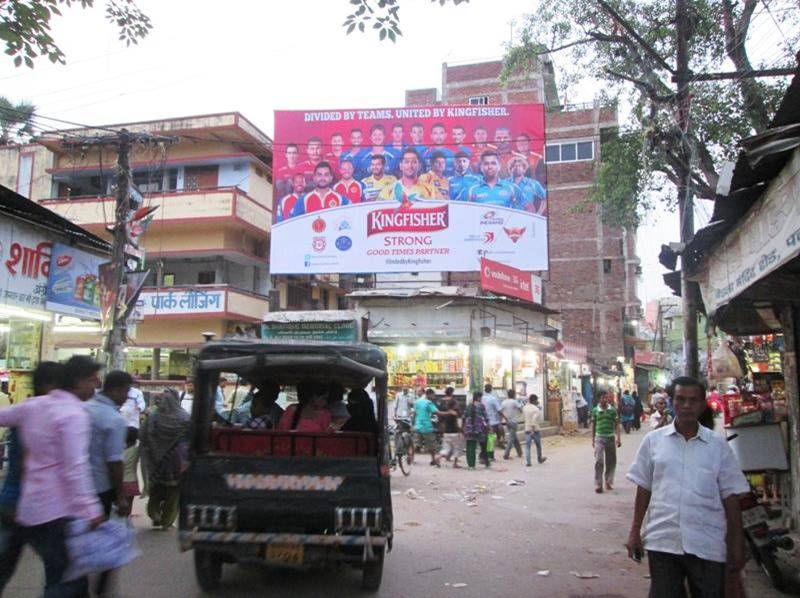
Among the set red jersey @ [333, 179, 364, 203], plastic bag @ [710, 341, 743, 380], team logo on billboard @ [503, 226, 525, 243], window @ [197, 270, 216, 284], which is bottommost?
plastic bag @ [710, 341, 743, 380]

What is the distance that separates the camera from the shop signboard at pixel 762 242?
14.6 feet

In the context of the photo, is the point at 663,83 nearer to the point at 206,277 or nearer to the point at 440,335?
the point at 440,335

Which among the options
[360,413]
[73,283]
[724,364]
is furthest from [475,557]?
[73,283]

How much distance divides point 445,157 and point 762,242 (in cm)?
1951

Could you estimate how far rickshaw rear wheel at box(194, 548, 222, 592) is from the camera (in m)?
5.50

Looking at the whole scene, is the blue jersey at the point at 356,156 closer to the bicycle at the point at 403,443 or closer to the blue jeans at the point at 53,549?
the bicycle at the point at 403,443

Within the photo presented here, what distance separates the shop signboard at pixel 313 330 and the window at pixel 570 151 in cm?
2135

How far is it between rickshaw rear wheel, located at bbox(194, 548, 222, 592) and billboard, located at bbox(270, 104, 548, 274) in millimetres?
18032

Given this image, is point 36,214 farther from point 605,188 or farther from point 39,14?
point 605,188

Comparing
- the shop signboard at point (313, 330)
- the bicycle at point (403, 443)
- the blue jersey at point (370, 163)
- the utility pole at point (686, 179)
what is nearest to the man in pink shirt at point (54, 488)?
the utility pole at point (686, 179)

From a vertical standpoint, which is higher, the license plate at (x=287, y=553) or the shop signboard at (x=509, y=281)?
the shop signboard at (x=509, y=281)

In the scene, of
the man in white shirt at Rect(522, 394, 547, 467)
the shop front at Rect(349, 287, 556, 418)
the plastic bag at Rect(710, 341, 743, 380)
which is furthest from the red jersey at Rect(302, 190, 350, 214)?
the plastic bag at Rect(710, 341, 743, 380)

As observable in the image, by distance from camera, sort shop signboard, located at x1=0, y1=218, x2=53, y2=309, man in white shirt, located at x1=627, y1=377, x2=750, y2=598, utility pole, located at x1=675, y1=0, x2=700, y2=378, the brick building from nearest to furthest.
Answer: man in white shirt, located at x1=627, y1=377, x2=750, y2=598 < utility pole, located at x1=675, y1=0, x2=700, y2=378 < shop signboard, located at x1=0, y1=218, x2=53, y2=309 < the brick building

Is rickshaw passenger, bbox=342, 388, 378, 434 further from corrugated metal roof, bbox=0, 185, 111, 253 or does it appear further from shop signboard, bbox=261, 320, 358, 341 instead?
shop signboard, bbox=261, 320, 358, 341
